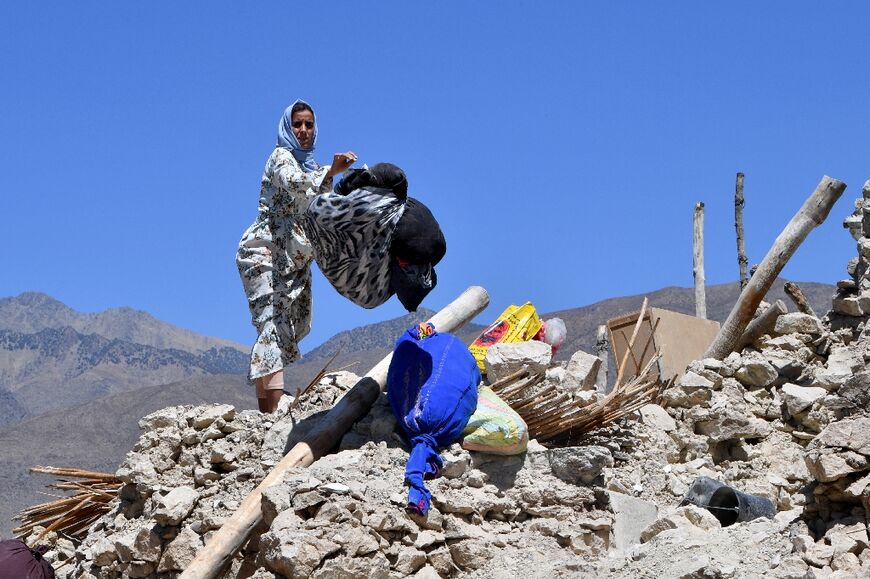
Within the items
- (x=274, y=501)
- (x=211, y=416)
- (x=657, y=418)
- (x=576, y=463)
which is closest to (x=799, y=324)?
(x=657, y=418)

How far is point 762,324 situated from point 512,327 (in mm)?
1993

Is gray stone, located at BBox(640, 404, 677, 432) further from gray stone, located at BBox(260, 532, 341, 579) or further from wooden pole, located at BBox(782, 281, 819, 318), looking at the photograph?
gray stone, located at BBox(260, 532, 341, 579)

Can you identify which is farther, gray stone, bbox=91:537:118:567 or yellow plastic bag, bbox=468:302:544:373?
yellow plastic bag, bbox=468:302:544:373

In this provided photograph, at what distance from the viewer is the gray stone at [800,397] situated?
21.8 ft

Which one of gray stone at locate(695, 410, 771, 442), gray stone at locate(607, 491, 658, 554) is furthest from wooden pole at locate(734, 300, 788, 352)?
gray stone at locate(607, 491, 658, 554)

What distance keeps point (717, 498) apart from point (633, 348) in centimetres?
384

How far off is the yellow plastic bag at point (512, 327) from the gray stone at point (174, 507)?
2088 millimetres

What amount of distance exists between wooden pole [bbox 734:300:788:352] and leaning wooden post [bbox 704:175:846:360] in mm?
39

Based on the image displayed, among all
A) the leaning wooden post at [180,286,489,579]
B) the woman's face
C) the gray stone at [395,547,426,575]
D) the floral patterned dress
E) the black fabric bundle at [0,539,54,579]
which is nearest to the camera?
the gray stone at [395,547,426,575]

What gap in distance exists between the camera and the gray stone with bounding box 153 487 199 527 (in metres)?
5.33

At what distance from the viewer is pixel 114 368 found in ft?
209

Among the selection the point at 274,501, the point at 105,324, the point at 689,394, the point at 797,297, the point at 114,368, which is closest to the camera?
the point at 274,501

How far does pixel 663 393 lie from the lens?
23.5 ft

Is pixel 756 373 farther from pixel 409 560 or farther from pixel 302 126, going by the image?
pixel 409 560
